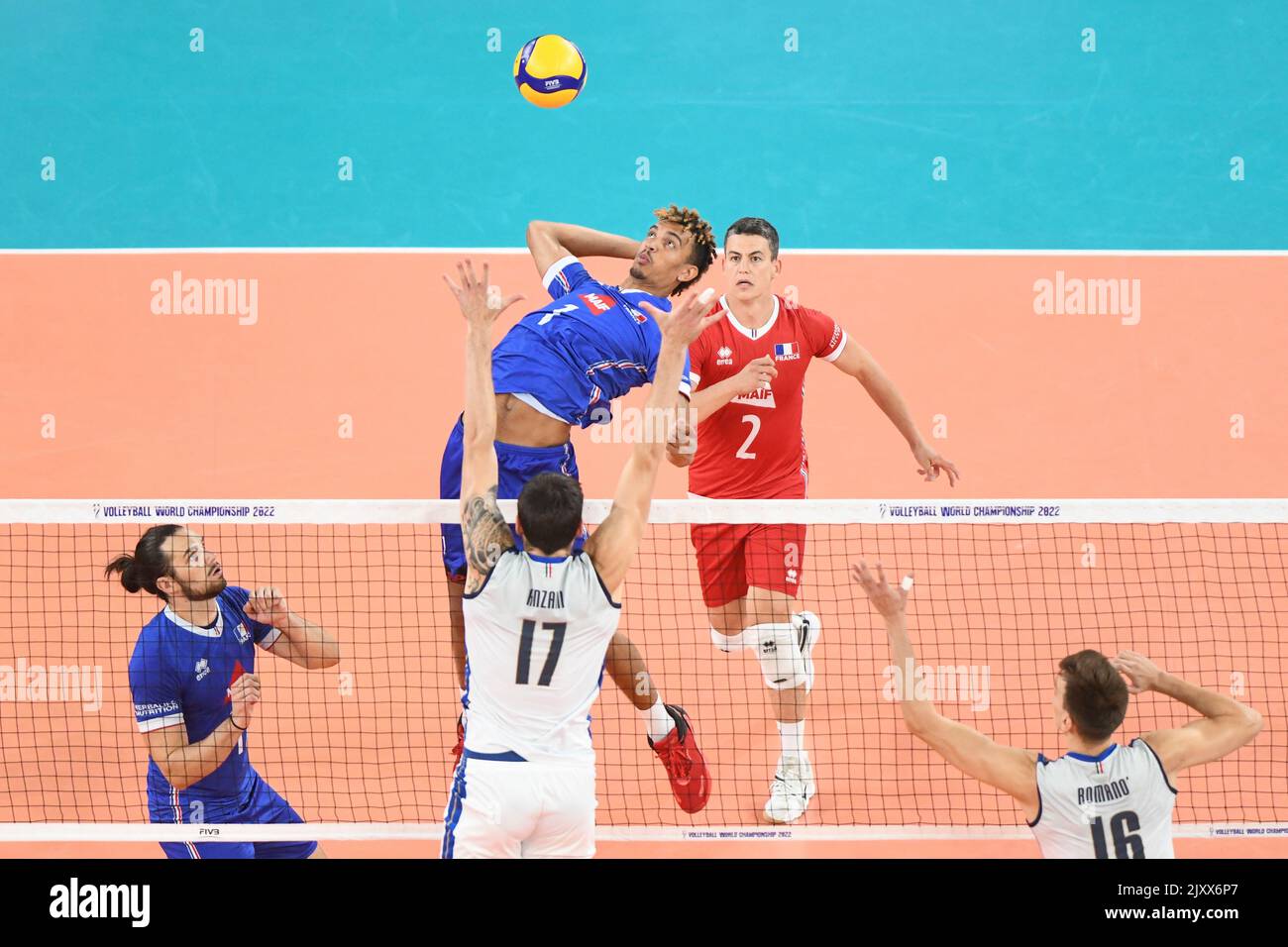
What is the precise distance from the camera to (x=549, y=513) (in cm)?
507

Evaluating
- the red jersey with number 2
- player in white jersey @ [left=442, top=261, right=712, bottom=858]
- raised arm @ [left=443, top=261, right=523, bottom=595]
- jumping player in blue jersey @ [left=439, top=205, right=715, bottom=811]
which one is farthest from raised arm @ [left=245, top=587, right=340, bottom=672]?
the red jersey with number 2

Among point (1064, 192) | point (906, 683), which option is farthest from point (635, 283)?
point (1064, 192)

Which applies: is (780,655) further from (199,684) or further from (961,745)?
(199,684)

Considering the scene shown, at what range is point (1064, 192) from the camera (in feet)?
47.1

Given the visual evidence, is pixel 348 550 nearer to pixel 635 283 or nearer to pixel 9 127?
pixel 635 283

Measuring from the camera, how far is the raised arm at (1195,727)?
504cm

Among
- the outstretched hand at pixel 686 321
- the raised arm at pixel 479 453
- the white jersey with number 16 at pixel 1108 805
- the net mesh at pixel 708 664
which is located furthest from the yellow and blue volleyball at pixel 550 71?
the white jersey with number 16 at pixel 1108 805

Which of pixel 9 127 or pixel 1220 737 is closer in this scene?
pixel 1220 737

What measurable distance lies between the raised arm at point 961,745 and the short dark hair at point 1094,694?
0.86ft

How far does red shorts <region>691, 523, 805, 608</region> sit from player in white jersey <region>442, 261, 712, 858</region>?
2.78 metres

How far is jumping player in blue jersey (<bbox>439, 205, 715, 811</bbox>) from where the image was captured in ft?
21.8
